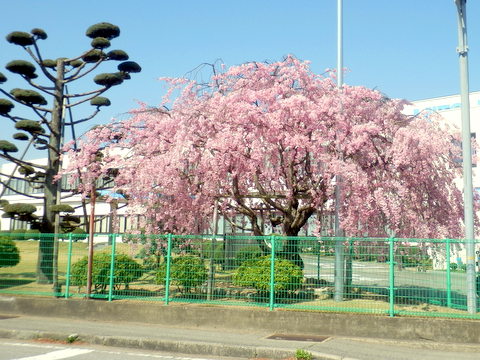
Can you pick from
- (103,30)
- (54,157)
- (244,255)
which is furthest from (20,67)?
(244,255)

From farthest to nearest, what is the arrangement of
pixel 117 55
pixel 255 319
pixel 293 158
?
pixel 117 55 < pixel 293 158 < pixel 255 319

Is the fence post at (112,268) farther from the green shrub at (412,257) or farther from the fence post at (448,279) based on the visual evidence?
the fence post at (448,279)

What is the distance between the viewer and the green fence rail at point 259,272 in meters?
10.1

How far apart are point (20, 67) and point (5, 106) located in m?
1.57

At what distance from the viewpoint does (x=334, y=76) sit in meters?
14.6

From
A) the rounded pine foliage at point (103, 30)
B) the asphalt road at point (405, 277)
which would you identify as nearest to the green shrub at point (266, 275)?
the asphalt road at point (405, 277)

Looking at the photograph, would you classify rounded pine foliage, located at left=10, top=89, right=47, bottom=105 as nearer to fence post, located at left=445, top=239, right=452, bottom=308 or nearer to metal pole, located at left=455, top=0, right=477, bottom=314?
metal pole, located at left=455, top=0, right=477, bottom=314

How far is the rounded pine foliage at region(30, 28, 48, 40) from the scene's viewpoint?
18812mm

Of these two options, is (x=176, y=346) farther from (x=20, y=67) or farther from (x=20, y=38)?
(x=20, y=38)

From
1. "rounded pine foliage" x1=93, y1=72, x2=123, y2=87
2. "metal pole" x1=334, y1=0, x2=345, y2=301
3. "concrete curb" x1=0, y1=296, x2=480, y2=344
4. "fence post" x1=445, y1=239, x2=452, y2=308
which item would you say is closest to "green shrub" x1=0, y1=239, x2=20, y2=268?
"concrete curb" x1=0, y1=296, x2=480, y2=344

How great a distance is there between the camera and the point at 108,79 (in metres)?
19.5

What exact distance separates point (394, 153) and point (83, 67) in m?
13.5

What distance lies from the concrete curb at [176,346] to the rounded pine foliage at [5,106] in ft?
34.5

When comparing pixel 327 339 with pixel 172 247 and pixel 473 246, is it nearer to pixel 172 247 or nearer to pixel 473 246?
pixel 473 246
